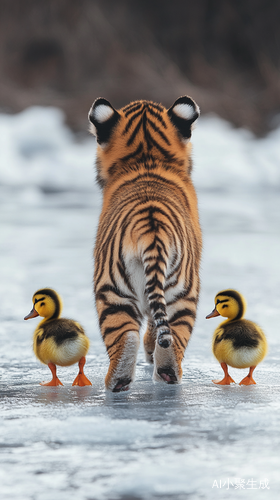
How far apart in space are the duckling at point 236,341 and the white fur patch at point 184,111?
1.00 meters

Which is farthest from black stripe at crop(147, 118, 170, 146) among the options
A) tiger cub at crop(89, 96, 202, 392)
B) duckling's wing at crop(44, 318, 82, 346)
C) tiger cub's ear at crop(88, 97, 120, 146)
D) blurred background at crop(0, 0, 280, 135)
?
blurred background at crop(0, 0, 280, 135)

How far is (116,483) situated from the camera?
1.85m

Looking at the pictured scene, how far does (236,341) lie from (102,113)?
1405 millimetres

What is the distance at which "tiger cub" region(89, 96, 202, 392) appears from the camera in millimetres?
2871

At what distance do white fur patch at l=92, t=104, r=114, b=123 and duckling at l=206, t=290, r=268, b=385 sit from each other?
1135 millimetres

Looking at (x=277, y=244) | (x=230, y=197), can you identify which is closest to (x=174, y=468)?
(x=277, y=244)

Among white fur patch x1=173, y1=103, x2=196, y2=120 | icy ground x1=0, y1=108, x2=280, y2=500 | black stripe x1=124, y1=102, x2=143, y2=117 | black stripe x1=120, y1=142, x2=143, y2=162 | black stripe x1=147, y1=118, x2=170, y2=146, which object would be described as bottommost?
icy ground x1=0, y1=108, x2=280, y2=500

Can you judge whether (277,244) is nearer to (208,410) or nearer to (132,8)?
(208,410)

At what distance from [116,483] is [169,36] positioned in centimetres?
1982

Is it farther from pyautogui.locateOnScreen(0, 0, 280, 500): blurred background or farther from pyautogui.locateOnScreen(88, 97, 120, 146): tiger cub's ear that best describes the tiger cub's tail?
pyautogui.locateOnScreen(88, 97, 120, 146): tiger cub's ear

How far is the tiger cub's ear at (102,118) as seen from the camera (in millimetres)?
3592

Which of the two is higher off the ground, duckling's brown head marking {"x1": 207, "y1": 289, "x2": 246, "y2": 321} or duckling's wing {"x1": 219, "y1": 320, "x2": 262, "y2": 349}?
duckling's brown head marking {"x1": 207, "y1": 289, "x2": 246, "y2": 321}

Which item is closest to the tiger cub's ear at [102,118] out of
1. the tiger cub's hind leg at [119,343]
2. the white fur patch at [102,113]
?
the white fur patch at [102,113]

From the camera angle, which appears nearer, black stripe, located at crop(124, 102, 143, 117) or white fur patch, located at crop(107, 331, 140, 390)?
white fur patch, located at crop(107, 331, 140, 390)
